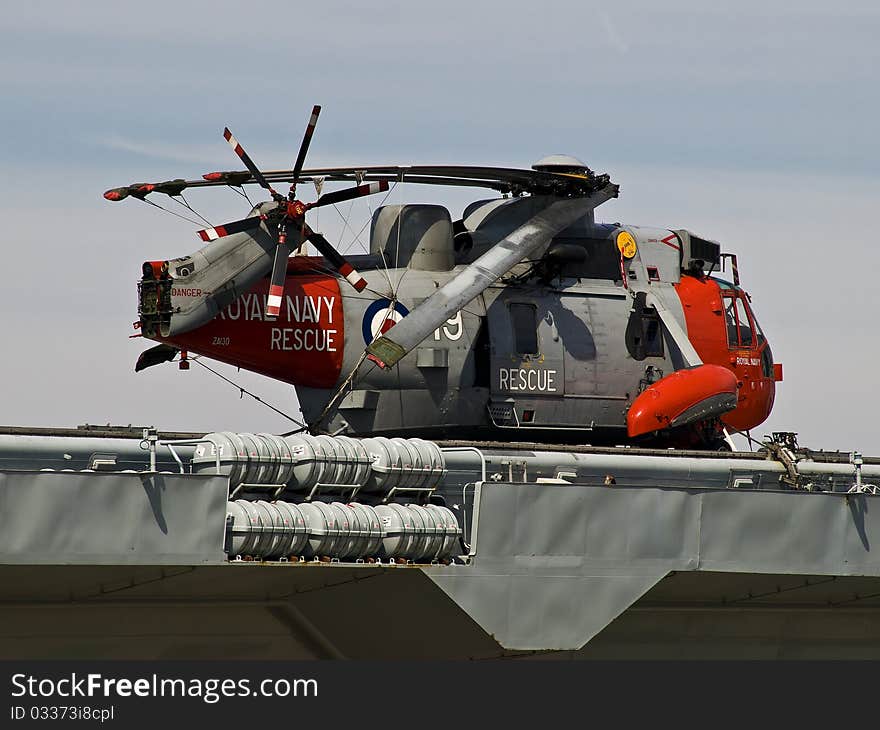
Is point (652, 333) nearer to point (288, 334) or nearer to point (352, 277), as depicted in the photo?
point (352, 277)

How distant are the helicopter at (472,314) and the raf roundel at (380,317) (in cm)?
2

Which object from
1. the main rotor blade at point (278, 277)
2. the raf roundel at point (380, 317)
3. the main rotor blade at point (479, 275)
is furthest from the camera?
the raf roundel at point (380, 317)

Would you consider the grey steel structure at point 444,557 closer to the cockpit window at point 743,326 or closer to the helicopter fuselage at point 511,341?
the helicopter fuselage at point 511,341

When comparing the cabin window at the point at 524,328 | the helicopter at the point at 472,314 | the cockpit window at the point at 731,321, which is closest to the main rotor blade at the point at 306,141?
the helicopter at the point at 472,314

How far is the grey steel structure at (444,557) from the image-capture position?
51.9 feet

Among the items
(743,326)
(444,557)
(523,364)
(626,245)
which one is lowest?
(444,557)

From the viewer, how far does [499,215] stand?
24.4 metres

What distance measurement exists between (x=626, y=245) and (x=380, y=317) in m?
4.97

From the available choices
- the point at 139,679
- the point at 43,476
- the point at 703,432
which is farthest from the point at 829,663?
the point at 43,476

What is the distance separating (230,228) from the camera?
21078mm

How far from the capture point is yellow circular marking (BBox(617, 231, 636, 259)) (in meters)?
24.7

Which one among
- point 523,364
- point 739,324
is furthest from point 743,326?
point 523,364

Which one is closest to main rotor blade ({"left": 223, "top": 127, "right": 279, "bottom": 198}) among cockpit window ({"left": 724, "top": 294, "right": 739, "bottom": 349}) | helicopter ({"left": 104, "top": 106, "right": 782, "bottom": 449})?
helicopter ({"left": 104, "top": 106, "right": 782, "bottom": 449})

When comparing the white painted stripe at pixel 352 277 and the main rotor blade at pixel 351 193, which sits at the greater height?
the main rotor blade at pixel 351 193
